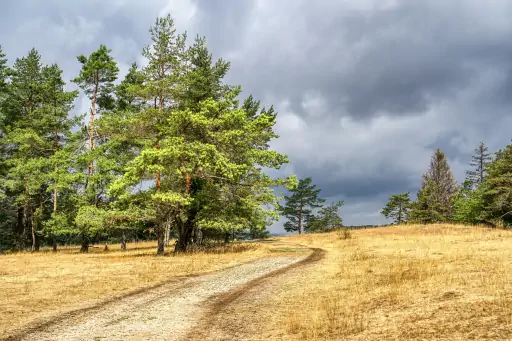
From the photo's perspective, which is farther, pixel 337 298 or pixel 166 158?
pixel 166 158

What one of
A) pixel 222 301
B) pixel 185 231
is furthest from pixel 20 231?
pixel 222 301

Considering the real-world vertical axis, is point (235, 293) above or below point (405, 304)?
below

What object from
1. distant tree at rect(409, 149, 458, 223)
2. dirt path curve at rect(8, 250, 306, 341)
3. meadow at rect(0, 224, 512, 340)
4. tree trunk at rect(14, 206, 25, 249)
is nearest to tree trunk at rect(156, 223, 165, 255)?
meadow at rect(0, 224, 512, 340)

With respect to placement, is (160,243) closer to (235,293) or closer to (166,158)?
(166,158)

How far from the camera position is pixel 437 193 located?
59469 millimetres

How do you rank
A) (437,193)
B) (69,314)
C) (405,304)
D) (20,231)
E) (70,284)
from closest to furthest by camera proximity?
(405,304) → (69,314) → (70,284) → (20,231) → (437,193)

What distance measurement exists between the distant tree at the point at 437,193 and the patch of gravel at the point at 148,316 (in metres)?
52.9

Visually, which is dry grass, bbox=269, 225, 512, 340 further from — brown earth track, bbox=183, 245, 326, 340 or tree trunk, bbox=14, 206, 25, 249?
tree trunk, bbox=14, 206, 25, 249

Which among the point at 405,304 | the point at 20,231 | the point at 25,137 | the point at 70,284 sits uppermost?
the point at 25,137

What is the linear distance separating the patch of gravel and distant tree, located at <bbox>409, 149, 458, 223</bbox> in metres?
52.9

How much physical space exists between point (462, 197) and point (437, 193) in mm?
7242

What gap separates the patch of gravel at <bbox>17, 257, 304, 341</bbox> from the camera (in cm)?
788

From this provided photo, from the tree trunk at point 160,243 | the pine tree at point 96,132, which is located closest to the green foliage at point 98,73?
the pine tree at point 96,132

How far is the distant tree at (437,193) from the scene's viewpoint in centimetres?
5850
